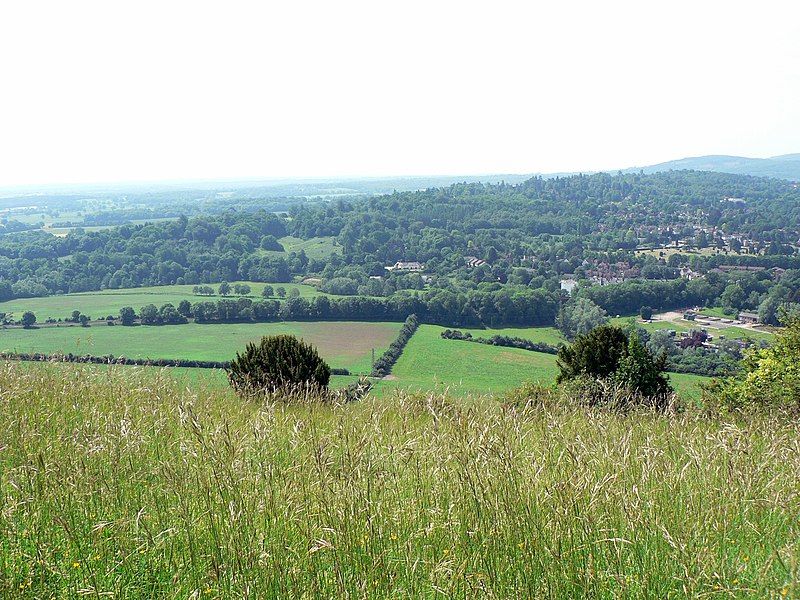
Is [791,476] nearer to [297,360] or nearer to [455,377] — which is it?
[297,360]

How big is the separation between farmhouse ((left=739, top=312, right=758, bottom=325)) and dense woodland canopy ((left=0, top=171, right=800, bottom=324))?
1.82 m

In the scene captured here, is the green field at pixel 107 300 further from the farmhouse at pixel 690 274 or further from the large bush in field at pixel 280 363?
the farmhouse at pixel 690 274

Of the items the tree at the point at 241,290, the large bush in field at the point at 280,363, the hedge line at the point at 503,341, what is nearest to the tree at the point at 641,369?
the large bush in field at the point at 280,363

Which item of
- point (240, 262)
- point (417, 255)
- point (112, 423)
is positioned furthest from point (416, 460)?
point (417, 255)

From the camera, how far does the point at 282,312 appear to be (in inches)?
2424

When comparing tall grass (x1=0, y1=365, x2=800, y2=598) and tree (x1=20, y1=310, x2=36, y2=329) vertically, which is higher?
tall grass (x1=0, y1=365, x2=800, y2=598)

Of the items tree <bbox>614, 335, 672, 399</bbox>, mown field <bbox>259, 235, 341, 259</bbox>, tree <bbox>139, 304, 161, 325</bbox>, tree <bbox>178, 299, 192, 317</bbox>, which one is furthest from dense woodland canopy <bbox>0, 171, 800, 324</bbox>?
tree <bbox>614, 335, 672, 399</bbox>

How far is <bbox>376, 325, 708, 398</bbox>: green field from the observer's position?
39.9m

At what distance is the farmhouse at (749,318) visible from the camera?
64.4 meters

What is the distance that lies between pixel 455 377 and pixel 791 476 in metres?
38.0

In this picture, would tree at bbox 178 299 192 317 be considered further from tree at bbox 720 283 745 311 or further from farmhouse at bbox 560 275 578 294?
tree at bbox 720 283 745 311

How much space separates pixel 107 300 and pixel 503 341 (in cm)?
4223

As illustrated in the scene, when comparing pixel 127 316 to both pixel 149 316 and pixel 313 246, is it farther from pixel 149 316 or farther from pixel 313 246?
pixel 313 246

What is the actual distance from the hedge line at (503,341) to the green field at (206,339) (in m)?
5.35
